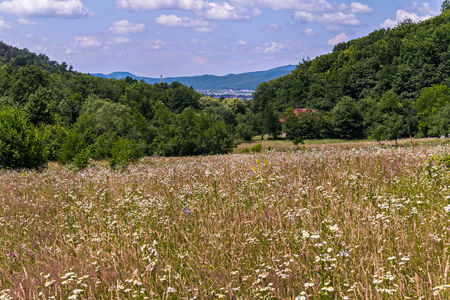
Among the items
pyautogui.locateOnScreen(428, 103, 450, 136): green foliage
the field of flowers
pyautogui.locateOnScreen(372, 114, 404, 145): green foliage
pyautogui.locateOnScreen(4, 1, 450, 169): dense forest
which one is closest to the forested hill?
pyautogui.locateOnScreen(4, 1, 450, 169): dense forest

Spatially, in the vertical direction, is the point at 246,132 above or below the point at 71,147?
above

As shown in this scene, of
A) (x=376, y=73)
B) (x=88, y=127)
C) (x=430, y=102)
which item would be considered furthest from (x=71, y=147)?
(x=376, y=73)

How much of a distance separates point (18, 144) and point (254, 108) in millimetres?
132915

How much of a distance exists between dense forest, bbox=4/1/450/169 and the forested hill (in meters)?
0.34

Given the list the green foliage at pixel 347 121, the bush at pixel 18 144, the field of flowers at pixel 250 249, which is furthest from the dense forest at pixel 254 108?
the field of flowers at pixel 250 249

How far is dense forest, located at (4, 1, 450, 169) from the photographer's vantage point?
3519 centimetres

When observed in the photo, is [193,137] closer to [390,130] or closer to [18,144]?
[390,130]

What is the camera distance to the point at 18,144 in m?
16.3

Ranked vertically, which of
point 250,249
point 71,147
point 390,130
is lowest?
point 250,249

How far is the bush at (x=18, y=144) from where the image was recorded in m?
16.1

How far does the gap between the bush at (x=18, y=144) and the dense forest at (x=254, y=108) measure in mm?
51

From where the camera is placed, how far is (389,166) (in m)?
6.69

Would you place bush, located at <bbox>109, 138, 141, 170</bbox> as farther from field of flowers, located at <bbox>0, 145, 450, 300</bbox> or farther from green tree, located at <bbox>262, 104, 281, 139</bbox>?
green tree, located at <bbox>262, 104, 281, 139</bbox>

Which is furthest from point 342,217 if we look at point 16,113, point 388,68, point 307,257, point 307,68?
point 307,68
